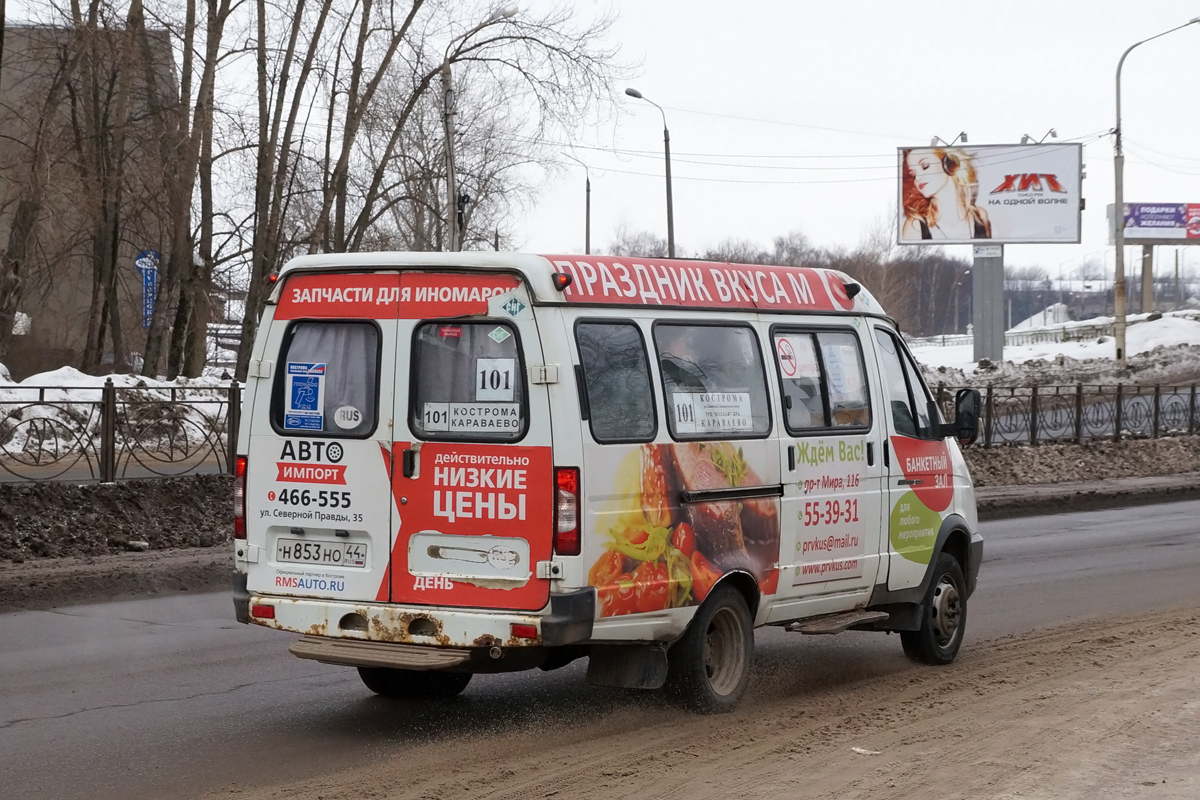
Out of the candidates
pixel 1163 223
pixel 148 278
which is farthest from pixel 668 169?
pixel 1163 223

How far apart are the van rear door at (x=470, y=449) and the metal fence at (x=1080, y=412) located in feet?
54.3

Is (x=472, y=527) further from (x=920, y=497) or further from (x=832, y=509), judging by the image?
(x=920, y=497)

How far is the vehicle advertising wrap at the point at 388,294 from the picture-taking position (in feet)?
20.4

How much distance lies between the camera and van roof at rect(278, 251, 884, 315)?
20.3ft

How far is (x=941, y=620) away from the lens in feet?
27.7

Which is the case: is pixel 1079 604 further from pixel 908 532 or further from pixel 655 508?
pixel 655 508

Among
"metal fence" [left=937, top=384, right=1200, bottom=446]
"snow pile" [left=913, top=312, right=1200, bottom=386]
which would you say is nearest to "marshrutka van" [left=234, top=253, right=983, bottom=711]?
"metal fence" [left=937, top=384, right=1200, bottom=446]

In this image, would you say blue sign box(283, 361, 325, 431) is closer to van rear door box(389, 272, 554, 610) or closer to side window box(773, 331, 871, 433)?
van rear door box(389, 272, 554, 610)

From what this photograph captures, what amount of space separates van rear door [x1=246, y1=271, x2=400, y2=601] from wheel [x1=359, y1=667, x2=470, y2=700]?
88cm

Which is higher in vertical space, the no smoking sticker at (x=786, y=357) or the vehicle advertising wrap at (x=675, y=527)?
the no smoking sticker at (x=786, y=357)

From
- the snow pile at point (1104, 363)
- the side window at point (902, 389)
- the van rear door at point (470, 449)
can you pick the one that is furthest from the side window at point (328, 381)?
the snow pile at point (1104, 363)

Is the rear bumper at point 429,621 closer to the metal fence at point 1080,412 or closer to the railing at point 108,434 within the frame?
the railing at point 108,434

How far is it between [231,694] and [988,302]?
48503mm

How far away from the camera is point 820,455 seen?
740cm
